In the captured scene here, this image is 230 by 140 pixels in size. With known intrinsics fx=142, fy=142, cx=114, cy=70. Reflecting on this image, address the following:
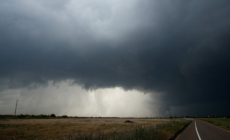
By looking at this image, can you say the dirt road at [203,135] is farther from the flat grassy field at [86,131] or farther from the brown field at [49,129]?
the brown field at [49,129]

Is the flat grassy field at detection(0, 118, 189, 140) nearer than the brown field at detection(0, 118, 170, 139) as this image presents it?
Yes

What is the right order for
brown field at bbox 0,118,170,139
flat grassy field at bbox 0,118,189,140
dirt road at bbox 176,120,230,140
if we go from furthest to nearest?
brown field at bbox 0,118,170,139, dirt road at bbox 176,120,230,140, flat grassy field at bbox 0,118,189,140

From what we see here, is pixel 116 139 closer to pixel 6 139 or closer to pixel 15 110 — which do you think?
pixel 6 139

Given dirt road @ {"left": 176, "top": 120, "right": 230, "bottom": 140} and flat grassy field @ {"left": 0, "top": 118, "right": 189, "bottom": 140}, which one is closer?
flat grassy field @ {"left": 0, "top": 118, "right": 189, "bottom": 140}

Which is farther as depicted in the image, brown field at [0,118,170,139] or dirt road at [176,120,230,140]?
brown field at [0,118,170,139]

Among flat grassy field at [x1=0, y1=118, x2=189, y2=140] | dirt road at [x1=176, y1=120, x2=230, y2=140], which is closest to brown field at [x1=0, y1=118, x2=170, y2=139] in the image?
flat grassy field at [x1=0, y1=118, x2=189, y2=140]

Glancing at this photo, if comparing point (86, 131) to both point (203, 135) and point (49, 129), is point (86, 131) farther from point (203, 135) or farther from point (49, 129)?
point (203, 135)

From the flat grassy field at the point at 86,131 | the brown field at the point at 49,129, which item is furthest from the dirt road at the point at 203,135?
the brown field at the point at 49,129

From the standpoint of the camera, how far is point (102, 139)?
10.9 meters

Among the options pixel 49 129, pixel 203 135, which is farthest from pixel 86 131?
pixel 203 135

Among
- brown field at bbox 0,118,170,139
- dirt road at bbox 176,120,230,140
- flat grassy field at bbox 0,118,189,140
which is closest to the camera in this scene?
flat grassy field at bbox 0,118,189,140

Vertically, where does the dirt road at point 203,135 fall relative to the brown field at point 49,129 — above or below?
above

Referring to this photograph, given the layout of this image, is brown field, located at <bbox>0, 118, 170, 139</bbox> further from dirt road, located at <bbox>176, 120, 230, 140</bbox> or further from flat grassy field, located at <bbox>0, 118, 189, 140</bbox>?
dirt road, located at <bbox>176, 120, 230, 140</bbox>

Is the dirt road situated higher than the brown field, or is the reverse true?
the dirt road
